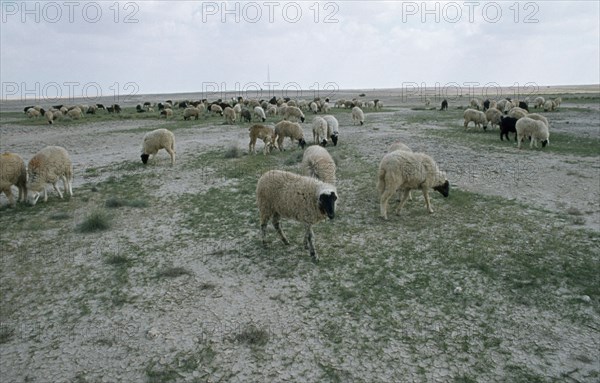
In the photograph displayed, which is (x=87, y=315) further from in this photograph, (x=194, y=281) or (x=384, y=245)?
(x=384, y=245)

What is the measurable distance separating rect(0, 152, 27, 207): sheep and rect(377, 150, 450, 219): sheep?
32.9ft

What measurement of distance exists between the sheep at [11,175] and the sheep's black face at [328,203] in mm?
9049

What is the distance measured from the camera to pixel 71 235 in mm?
9219

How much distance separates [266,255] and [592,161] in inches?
560

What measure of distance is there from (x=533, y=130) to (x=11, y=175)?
20.6 meters

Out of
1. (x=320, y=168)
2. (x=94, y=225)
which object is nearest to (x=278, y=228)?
(x=320, y=168)

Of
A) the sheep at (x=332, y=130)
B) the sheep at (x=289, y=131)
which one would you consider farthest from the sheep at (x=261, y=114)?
the sheep at (x=289, y=131)

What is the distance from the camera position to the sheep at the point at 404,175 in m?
9.70

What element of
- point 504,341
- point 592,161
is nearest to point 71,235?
point 504,341

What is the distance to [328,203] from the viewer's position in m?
7.26

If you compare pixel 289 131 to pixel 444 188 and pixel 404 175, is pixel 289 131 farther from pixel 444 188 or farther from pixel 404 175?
pixel 404 175

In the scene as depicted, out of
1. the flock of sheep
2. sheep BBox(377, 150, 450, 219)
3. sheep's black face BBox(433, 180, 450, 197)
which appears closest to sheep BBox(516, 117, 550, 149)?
the flock of sheep

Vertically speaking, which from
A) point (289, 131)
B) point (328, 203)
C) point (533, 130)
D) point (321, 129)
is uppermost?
point (321, 129)

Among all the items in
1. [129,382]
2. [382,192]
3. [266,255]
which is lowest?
[129,382]
